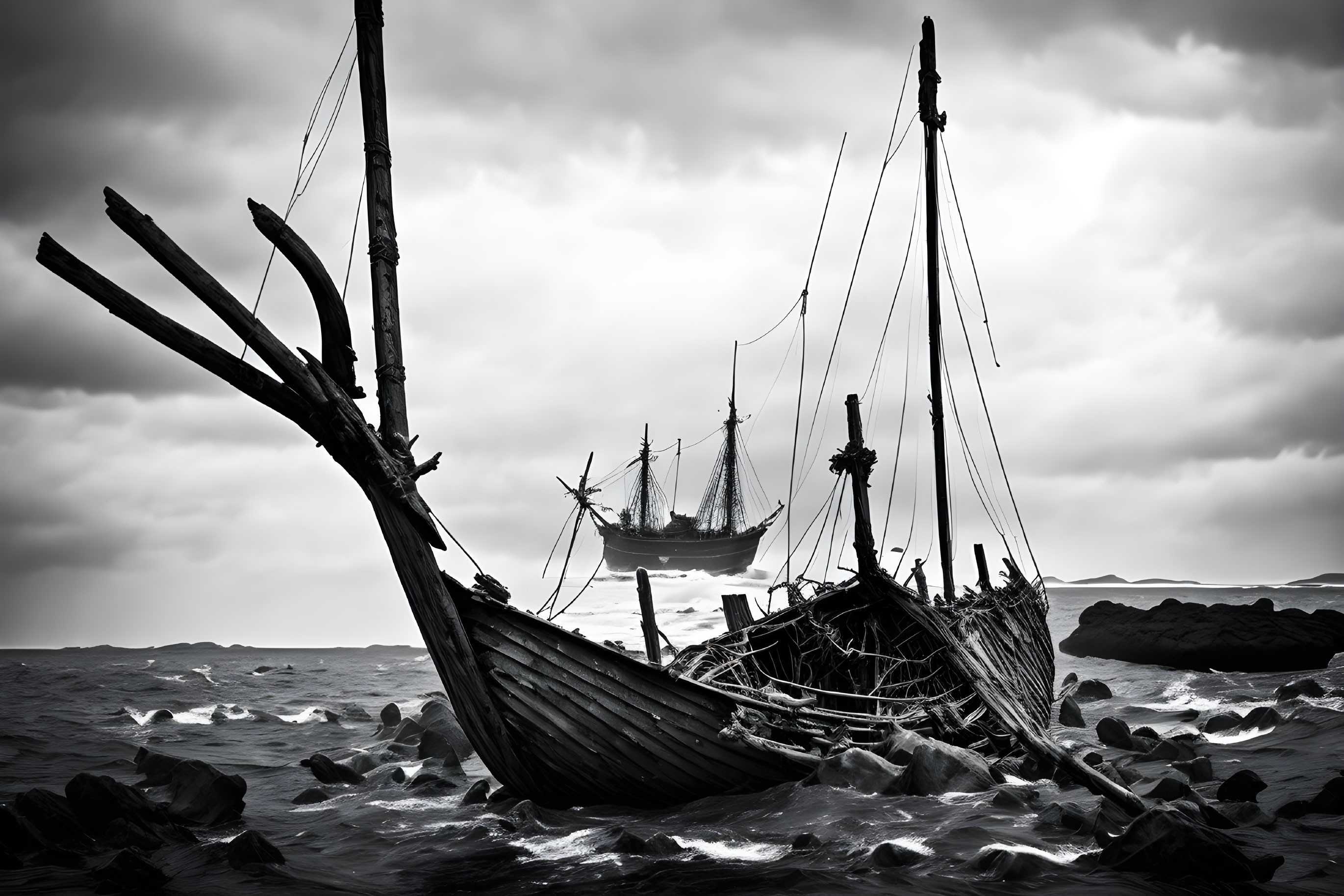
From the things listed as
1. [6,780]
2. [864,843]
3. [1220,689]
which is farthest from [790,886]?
[1220,689]

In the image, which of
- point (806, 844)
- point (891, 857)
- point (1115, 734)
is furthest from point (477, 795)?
→ point (1115, 734)

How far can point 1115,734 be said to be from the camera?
40.7ft

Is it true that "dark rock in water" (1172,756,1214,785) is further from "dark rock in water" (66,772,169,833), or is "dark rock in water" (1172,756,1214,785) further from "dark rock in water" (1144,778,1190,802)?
"dark rock in water" (66,772,169,833)

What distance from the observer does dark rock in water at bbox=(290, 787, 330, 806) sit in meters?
10.5

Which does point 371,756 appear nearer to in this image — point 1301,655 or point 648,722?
point 648,722

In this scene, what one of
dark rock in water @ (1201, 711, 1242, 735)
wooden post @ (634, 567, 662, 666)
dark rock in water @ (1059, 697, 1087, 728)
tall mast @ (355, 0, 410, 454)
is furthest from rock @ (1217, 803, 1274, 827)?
tall mast @ (355, 0, 410, 454)

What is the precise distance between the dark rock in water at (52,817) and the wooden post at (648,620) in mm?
5965

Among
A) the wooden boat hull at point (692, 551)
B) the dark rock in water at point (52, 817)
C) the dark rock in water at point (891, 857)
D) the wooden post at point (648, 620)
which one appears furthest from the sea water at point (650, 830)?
the wooden boat hull at point (692, 551)

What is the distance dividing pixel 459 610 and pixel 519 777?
200 centimetres

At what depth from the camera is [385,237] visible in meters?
8.41

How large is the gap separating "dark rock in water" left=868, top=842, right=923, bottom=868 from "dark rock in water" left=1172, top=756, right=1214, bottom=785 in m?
5.06

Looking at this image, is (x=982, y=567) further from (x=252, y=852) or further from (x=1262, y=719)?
(x=252, y=852)

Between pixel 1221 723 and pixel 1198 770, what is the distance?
4907 mm

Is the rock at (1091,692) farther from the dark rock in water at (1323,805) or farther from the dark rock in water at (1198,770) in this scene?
the dark rock in water at (1323,805)
